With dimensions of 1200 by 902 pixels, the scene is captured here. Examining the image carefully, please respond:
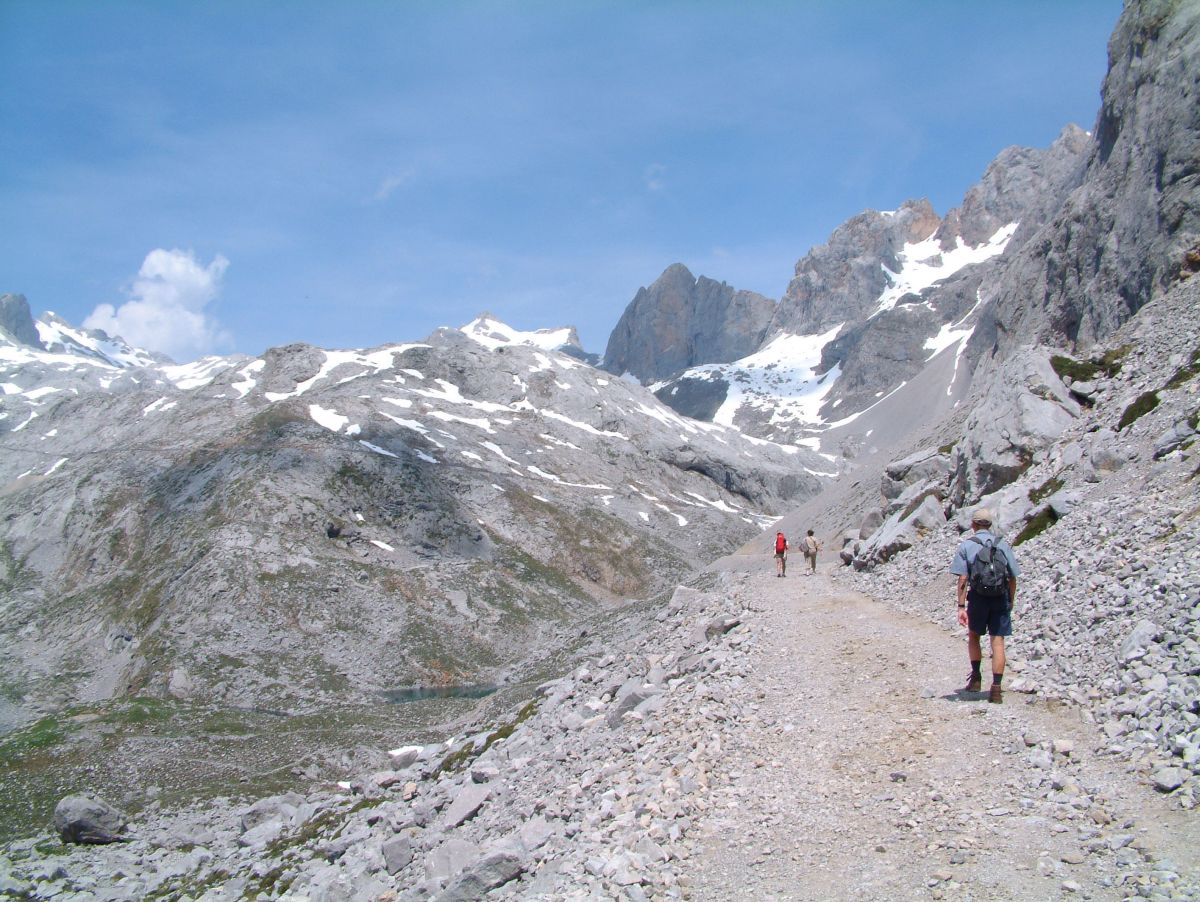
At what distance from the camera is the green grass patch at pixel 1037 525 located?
2470 centimetres

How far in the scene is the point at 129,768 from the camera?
53.2 meters

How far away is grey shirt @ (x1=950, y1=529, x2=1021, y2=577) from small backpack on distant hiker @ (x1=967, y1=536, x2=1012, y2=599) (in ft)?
0.26

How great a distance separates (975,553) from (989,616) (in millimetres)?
1178

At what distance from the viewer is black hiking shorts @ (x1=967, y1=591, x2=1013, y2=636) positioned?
1485 cm

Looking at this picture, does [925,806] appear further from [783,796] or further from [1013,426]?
[1013,426]

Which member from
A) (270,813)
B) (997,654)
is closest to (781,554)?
(997,654)

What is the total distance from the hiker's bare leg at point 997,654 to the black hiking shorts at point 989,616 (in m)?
0.14

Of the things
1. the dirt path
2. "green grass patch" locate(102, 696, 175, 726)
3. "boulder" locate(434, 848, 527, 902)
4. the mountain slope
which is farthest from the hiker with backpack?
the mountain slope

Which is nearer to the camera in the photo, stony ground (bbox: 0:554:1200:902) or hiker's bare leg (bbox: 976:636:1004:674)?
stony ground (bbox: 0:554:1200:902)

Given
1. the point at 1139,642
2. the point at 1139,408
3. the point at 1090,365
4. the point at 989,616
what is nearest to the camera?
the point at 1139,642

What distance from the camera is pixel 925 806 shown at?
11297 millimetres

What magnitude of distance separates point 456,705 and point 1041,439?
5268 cm

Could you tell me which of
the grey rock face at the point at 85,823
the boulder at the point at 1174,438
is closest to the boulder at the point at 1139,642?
the boulder at the point at 1174,438

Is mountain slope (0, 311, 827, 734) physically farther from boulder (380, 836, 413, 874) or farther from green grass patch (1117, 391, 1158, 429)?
green grass patch (1117, 391, 1158, 429)
